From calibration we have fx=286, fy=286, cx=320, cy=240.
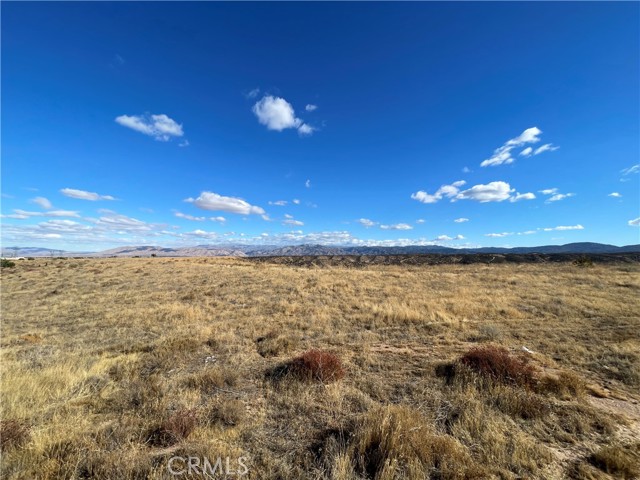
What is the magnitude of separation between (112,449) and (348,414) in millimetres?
3953

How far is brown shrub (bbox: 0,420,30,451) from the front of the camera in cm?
450

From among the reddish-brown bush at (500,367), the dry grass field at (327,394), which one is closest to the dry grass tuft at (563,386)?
the dry grass field at (327,394)

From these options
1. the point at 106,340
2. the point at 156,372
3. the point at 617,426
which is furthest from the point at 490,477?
the point at 106,340

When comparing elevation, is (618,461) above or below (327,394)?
above

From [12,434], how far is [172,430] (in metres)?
2.58

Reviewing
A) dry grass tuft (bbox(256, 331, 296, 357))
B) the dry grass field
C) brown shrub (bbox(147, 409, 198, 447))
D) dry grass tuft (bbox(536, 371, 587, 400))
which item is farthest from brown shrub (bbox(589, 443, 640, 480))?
Result: dry grass tuft (bbox(256, 331, 296, 357))

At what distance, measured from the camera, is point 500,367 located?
7.18m

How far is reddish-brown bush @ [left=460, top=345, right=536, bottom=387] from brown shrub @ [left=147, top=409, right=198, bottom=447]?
6.52 m

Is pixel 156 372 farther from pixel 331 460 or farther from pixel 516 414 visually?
pixel 516 414

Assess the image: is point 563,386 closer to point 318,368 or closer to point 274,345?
point 318,368

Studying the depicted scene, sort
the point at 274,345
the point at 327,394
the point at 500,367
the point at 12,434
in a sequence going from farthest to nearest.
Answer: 1. the point at 274,345
2. the point at 500,367
3. the point at 327,394
4. the point at 12,434

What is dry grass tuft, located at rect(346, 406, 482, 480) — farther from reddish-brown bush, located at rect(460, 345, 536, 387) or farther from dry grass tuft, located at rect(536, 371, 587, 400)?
dry grass tuft, located at rect(536, 371, 587, 400)

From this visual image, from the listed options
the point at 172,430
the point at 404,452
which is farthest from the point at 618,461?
the point at 172,430

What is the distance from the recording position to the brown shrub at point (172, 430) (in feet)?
15.5
